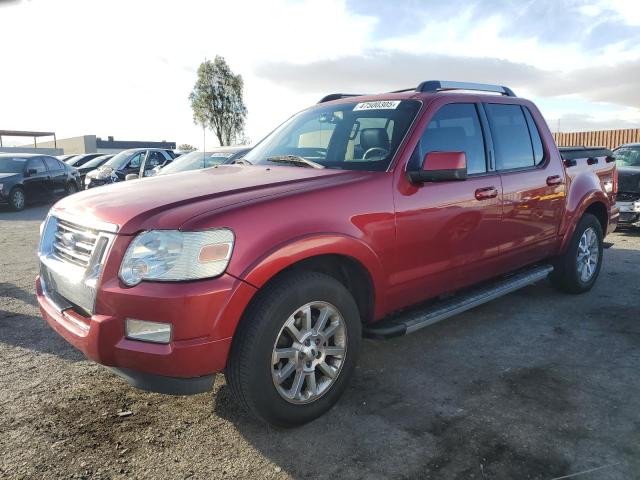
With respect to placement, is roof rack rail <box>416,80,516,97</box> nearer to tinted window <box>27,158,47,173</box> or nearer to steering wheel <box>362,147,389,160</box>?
steering wheel <box>362,147,389,160</box>

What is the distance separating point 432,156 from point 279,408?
5.77 ft

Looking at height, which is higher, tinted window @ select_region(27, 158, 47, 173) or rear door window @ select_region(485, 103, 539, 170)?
rear door window @ select_region(485, 103, 539, 170)

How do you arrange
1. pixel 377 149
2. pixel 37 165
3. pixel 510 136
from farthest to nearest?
pixel 37 165 → pixel 510 136 → pixel 377 149

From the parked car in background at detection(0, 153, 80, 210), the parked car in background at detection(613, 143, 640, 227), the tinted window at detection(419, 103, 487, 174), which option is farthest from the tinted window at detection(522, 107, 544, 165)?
the parked car in background at detection(0, 153, 80, 210)

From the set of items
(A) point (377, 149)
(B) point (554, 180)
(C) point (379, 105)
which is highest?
(C) point (379, 105)

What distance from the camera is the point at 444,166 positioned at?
3.25 m

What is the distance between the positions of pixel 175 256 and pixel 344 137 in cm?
180

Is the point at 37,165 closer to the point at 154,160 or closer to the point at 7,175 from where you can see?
the point at 7,175

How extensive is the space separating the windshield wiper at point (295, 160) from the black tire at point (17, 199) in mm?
12884

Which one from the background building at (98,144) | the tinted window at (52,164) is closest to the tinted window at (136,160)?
the tinted window at (52,164)

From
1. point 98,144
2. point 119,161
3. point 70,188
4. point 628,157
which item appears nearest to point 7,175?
point 70,188

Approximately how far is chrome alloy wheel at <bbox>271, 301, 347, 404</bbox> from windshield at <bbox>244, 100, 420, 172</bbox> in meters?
1.05

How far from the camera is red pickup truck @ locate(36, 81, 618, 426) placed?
2.48 metres

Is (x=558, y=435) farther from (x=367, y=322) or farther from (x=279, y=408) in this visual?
(x=279, y=408)
